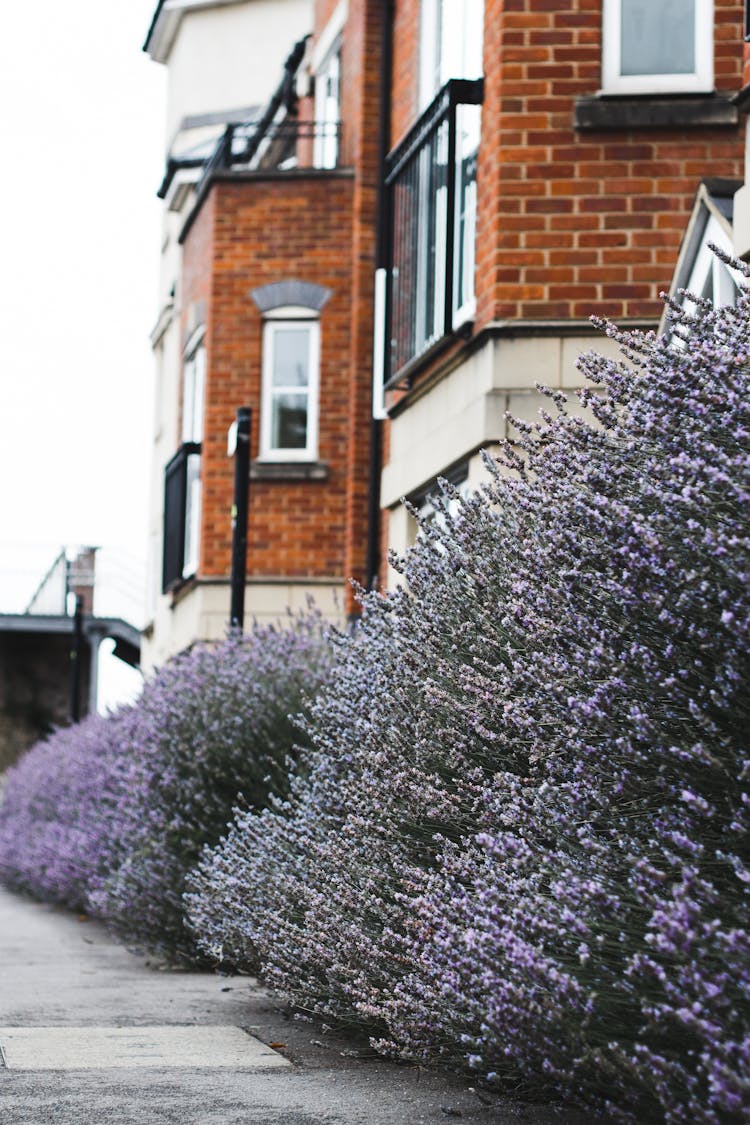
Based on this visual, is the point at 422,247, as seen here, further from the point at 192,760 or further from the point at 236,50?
the point at 236,50

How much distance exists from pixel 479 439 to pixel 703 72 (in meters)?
2.29

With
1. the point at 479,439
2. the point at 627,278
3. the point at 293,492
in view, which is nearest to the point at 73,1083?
the point at 479,439

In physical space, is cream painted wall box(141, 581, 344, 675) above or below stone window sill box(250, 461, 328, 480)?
below

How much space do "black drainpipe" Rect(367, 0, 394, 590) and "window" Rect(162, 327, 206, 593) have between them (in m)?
3.37

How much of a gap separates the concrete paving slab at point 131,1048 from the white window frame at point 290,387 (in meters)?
11.5

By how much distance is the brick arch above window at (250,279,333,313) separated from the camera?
18.0 meters

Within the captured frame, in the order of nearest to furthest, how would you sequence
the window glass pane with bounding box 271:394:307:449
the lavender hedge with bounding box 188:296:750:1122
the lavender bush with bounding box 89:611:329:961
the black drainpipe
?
the lavender hedge with bounding box 188:296:750:1122
the lavender bush with bounding box 89:611:329:961
the black drainpipe
the window glass pane with bounding box 271:394:307:449

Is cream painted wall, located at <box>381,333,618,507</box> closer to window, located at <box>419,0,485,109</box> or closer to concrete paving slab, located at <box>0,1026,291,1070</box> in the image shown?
window, located at <box>419,0,485,109</box>

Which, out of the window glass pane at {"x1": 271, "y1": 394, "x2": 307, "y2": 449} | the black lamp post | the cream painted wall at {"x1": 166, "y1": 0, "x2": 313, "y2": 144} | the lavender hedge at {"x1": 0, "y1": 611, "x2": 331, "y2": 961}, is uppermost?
the cream painted wall at {"x1": 166, "y1": 0, "x2": 313, "y2": 144}

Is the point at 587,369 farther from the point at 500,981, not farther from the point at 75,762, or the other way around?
the point at 75,762

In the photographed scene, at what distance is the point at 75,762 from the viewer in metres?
15.9

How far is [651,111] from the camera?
9727mm

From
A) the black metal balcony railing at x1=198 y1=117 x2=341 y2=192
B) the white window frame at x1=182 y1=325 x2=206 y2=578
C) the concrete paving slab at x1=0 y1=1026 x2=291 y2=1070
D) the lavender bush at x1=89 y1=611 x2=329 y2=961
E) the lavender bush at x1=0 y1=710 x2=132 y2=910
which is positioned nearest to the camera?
the concrete paving slab at x1=0 y1=1026 x2=291 y2=1070

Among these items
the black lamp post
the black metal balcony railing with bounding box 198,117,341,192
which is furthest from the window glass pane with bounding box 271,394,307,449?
the black lamp post
